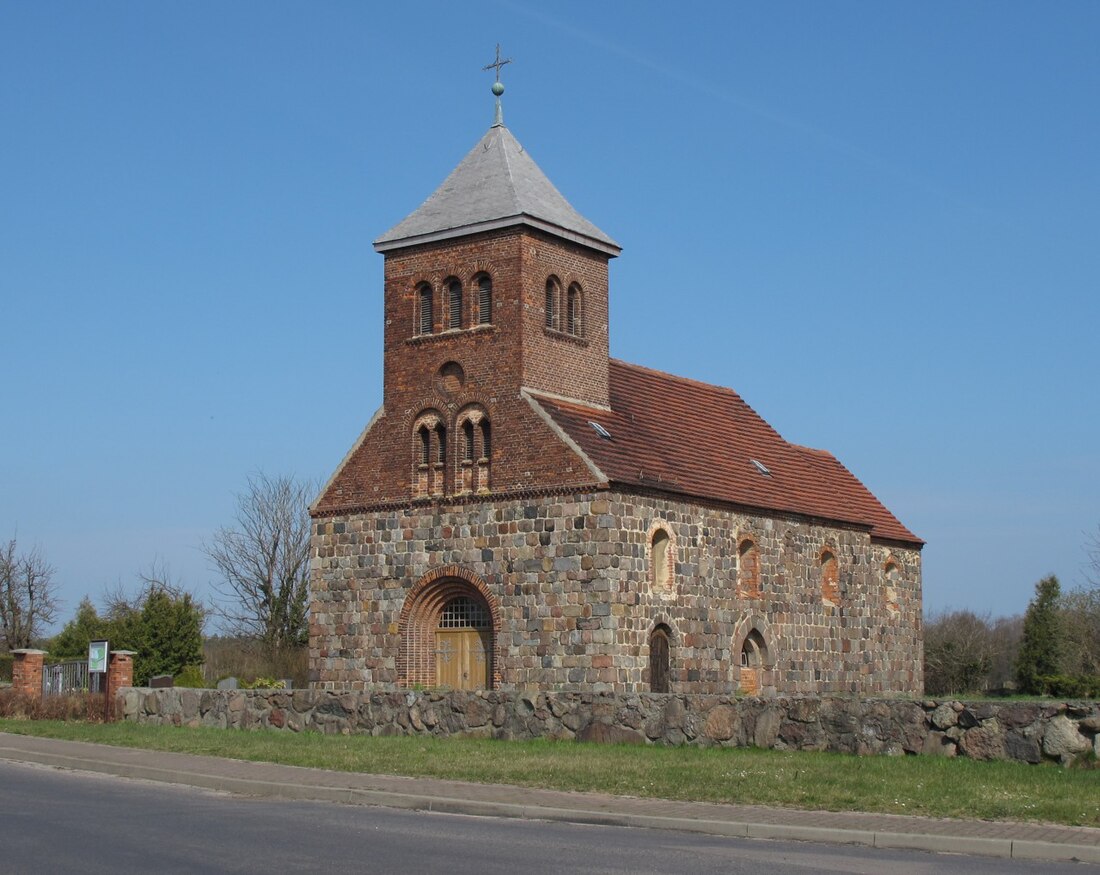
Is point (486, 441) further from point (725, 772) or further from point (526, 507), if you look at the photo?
point (725, 772)

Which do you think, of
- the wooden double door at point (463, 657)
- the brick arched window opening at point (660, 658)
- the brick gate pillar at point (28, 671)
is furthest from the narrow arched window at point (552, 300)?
the brick gate pillar at point (28, 671)

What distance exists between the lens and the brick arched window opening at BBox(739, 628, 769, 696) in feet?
115

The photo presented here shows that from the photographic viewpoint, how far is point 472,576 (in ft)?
107

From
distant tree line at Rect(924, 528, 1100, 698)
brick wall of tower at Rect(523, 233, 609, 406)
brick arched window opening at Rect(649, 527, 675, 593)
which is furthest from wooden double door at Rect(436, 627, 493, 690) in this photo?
distant tree line at Rect(924, 528, 1100, 698)

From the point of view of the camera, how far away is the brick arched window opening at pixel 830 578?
39156mm

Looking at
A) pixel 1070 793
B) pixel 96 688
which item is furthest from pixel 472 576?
pixel 1070 793

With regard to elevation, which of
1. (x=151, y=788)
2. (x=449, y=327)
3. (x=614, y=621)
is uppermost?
(x=449, y=327)

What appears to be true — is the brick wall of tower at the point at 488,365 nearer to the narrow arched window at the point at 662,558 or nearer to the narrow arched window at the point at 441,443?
the narrow arched window at the point at 441,443

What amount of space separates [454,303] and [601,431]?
4594 mm

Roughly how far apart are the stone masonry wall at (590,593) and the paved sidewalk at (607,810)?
9.77 m

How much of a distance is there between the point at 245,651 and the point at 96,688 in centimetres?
2353

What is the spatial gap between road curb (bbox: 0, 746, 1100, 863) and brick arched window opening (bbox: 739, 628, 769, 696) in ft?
55.7

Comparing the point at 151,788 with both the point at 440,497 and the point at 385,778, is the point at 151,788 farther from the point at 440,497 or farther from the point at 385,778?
the point at 440,497

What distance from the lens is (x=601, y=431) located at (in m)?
33.0
